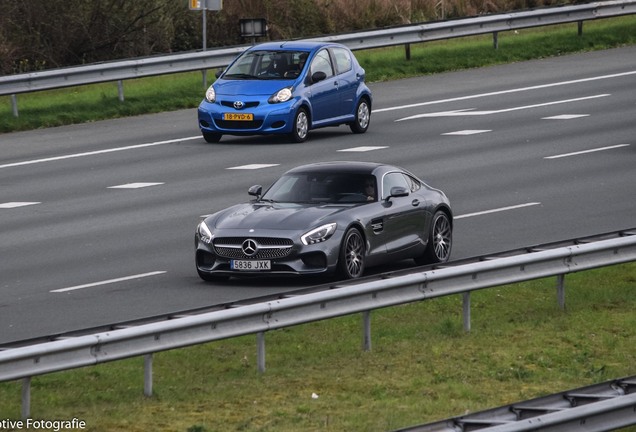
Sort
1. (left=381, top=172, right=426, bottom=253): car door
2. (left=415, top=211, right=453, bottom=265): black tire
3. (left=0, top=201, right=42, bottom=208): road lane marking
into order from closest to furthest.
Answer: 1. (left=381, top=172, right=426, bottom=253): car door
2. (left=415, top=211, right=453, bottom=265): black tire
3. (left=0, top=201, right=42, bottom=208): road lane marking

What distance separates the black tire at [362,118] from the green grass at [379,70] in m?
4.64

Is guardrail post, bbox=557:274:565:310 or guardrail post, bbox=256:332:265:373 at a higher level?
guardrail post, bbox=256:332:265:373

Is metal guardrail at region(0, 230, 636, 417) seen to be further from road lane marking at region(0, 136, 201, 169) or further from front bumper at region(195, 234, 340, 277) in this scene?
road lane marking at region(0, 136, 201, 169)

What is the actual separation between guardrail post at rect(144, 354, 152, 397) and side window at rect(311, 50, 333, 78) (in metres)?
17.9

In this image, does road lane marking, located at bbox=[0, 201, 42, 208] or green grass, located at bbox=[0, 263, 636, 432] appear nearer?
green grass, located at bbox=[0, 263, 636, 432]

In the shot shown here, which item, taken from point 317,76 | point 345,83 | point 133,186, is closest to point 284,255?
point 133,186

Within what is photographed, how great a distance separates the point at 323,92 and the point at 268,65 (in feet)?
3.68

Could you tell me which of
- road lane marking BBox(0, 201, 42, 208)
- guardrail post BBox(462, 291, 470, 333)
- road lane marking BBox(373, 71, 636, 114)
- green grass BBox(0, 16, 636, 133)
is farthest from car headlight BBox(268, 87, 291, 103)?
guardrail post BBox(462, 291, 470, 333)

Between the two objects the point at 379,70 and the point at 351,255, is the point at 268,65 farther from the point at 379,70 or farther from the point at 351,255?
the point at 351,255

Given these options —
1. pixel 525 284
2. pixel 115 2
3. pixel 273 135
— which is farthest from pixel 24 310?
pixel 115 2

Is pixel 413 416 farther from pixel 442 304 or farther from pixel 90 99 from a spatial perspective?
pixel 90 99

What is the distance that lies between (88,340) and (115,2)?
1140 inches

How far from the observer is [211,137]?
30.8 metres

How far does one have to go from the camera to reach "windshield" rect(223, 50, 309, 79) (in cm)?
3078
